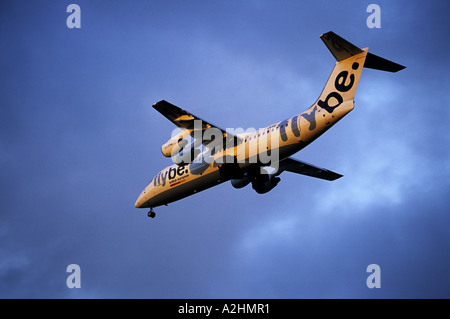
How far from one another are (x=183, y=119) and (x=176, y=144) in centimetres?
198

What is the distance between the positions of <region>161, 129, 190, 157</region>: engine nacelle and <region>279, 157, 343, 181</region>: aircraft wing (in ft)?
18.0

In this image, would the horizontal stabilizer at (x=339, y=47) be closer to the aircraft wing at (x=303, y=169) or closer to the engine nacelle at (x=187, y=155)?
the aircraft wing at (x=303, y=169)

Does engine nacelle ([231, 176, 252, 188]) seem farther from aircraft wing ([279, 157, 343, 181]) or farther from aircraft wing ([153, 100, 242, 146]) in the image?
aircraft wing ([153, 100, 242, 146])

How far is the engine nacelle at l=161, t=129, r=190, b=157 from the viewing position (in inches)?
1160

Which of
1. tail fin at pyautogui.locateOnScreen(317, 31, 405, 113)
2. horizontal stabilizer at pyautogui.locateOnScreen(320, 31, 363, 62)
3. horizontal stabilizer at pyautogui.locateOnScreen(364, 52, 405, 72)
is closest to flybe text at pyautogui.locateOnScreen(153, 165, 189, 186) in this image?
tail fin at pyautogui.locateOnScreen(317, 31, 405, 113)

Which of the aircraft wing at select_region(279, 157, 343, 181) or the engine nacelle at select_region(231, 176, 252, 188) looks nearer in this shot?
the engine nacelle at select_region(231, 176, 252, 188)

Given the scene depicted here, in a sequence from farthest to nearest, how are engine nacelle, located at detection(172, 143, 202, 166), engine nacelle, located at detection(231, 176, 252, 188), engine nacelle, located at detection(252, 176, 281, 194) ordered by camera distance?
engine nacelle, located at detection(231, 176, 252, 188) → engine nacelle, located at detection(252, 176, 281, 194) → engine nacelle, located at detection(172, 143, 202, 166)

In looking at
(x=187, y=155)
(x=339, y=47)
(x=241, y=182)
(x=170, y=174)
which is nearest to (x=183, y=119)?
(x=187, y=155)

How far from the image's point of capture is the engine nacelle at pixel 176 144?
96.6 feet

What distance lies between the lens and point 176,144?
29.8 m
